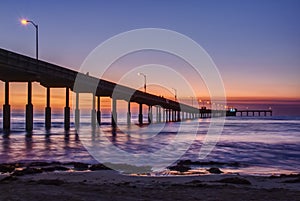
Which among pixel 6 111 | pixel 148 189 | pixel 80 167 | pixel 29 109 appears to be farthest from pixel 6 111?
pixel 148 189

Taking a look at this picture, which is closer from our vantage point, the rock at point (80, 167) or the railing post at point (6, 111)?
the rock at point (80, 167)

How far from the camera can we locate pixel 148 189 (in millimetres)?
12977

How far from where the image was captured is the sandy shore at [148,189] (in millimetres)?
11469

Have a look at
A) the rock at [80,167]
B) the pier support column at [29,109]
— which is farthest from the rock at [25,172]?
the pier support column at [29,109]

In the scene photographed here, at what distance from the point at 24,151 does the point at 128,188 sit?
1820 centimetres

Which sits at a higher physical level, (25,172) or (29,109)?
(29,109)

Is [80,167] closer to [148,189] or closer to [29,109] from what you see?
[148,189]

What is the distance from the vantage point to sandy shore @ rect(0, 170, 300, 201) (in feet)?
37.6

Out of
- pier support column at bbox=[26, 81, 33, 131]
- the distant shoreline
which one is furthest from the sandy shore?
pier support column at bbox=[26, 81, 33, 131]

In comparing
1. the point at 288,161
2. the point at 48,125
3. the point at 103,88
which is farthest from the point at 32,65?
the point at 288,161

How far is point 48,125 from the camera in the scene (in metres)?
70.2

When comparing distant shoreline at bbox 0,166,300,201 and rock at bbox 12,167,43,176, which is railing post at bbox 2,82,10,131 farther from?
distant shoreline at bbox 0,166,300,201

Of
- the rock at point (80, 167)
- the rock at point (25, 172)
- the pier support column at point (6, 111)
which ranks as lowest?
the rock at point (80, 167)

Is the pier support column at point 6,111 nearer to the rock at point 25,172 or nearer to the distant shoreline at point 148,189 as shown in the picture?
the rock at point 25,172
